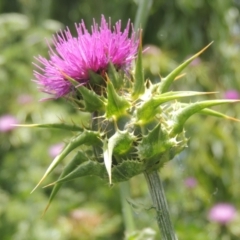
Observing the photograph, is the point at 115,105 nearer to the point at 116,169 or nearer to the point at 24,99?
the point at 116,169

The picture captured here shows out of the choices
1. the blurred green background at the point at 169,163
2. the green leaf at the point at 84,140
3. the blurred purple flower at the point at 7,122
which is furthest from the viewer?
the blurred purple flower at the point at 7,122

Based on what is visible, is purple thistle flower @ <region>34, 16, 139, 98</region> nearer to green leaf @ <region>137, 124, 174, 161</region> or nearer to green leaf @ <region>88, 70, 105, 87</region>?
green leaf @ <region>88, 70, 105, 87</region>

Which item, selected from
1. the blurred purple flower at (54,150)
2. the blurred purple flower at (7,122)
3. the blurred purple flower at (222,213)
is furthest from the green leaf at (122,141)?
the blurred purple flower at (7,122)

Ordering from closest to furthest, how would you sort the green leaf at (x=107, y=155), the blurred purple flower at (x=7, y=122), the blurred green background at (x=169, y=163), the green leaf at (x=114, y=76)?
the green leaf at (x=107, y=155) → the green leaf at (x=114, y=76) → the blurred green background at (x=169, y=163) → the blurred purple flower at (x=7, y=122)

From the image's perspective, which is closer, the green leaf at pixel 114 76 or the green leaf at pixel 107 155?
the green leaf at pixel 107 155

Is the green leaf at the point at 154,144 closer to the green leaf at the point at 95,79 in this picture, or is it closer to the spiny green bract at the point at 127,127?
the spiny green bract at the point at 127,127
